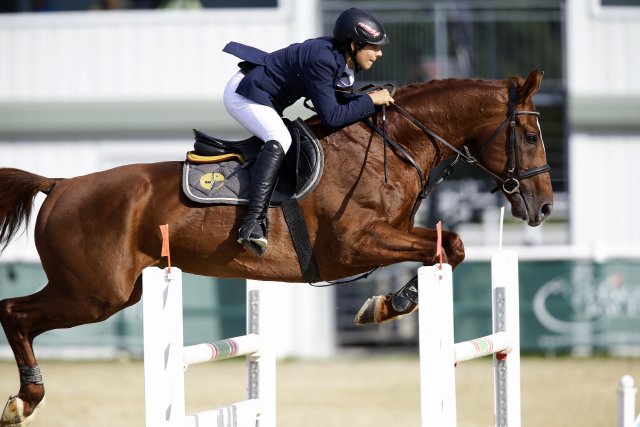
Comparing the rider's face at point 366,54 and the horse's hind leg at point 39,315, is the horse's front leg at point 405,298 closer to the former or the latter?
the rider's face at point 366,54

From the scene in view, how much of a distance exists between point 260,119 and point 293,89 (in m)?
0.24

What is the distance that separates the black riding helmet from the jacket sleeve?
0.60ft

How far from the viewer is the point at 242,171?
5113mm

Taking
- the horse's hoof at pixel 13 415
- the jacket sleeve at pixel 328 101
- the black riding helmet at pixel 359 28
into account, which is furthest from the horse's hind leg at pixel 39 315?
the black riding helmet at pixel 359 28

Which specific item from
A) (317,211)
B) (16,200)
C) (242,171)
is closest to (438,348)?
(317,211)

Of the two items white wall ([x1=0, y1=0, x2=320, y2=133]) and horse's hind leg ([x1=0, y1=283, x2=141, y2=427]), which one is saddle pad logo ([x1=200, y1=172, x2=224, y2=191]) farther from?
white wall ([x1=0, y1=0, x2=320, y2=133])

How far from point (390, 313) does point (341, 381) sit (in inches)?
222

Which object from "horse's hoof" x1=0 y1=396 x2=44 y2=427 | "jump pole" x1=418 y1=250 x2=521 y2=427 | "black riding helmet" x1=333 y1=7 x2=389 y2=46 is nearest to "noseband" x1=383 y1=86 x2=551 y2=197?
"black riding helmet" x1=333 y1=7 x2=389 y2=46

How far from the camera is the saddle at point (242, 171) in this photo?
5.02 m

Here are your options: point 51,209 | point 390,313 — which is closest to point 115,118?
point 51,209

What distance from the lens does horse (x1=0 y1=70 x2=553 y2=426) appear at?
5000mm

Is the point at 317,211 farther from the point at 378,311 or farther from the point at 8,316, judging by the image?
the point at 8,316

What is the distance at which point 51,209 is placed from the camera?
5301 mm

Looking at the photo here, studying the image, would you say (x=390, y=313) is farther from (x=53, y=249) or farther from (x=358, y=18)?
(x=53, y=249)
